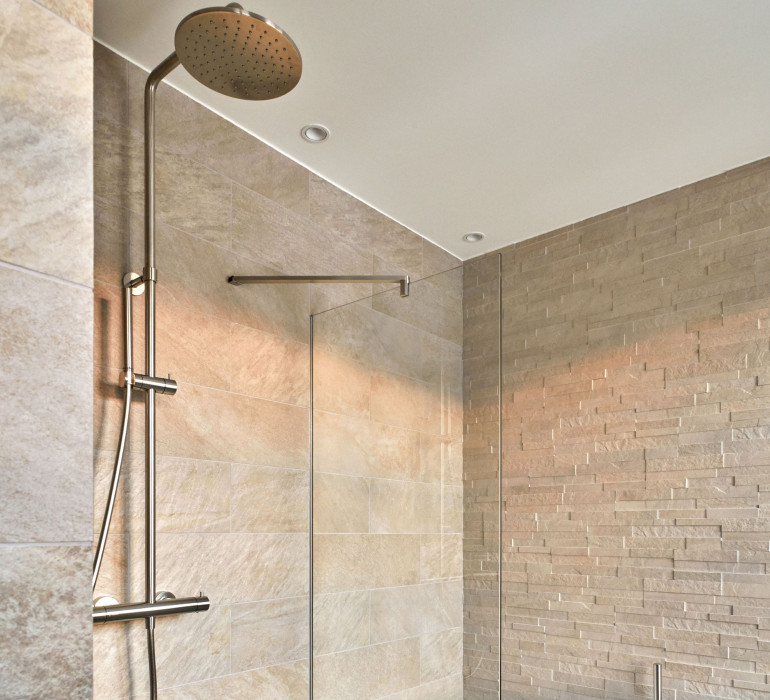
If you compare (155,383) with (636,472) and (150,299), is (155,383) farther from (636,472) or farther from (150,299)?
(636,472)

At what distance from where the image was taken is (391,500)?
185 centimetres

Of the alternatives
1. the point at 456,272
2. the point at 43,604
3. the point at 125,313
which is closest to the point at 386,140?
the point at 456,272

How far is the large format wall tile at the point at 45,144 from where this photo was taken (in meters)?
0.79

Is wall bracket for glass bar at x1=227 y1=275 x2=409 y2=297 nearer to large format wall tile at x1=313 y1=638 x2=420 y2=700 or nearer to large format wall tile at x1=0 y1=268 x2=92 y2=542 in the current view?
large format wall tile at x1=313 y1=638 x2=420 y2=700

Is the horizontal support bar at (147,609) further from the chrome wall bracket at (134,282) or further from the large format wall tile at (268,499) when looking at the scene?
the chrome wall bracket at (134,282)

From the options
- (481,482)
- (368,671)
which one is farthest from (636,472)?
(368,671)

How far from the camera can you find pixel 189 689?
1.70 m

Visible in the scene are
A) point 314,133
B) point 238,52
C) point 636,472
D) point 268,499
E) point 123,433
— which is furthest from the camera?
point 314,133

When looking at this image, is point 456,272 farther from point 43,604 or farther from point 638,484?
point 43,604

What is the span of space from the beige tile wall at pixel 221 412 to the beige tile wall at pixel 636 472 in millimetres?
209

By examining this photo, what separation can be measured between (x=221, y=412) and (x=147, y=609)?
52 centimetres

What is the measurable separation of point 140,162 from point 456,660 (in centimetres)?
141

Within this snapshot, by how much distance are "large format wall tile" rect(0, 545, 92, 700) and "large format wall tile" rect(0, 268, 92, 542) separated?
0.08ft

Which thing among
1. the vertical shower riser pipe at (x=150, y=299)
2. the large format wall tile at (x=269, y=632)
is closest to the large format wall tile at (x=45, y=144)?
the vertical shower riser pipe at (x=150, y=299)
